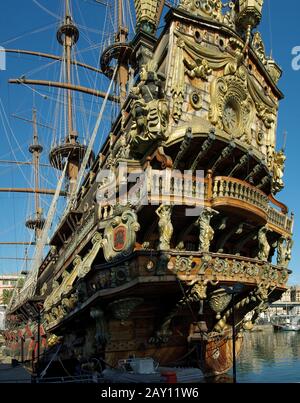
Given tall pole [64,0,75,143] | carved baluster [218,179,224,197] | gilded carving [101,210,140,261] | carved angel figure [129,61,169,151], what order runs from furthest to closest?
1. tall pole [64,0,75,143]
2. carved baluster [218,179,224,197]
3. carved angel figure [129,61,169,151]
4. gilded carving [101,210,140,261]

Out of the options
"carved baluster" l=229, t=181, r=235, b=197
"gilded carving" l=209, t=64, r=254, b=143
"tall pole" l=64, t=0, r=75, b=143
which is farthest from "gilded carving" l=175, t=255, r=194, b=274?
"tall pole" l=64, t=0, r=75, b=143

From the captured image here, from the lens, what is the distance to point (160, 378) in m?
14.3

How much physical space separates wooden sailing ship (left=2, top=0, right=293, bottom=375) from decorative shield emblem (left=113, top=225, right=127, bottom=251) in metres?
0.08

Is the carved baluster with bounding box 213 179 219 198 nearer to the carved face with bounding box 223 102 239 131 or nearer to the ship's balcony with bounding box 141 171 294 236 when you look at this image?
the ship's balcony with bounding box 141 171 294 236

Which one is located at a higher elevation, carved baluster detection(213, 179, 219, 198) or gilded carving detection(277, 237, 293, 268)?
carved baluster detection(213, 179, 219, 198)

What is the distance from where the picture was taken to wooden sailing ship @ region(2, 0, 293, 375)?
16500 millimetres

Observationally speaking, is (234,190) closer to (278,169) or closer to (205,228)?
(205,228)

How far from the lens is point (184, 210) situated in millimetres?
17391

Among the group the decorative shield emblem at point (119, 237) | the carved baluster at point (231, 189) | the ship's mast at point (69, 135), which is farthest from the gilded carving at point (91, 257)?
the ship's mast at point (69, 135)

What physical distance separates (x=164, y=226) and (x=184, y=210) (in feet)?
4.89

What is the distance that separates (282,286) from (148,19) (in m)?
15.4

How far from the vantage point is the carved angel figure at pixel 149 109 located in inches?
689

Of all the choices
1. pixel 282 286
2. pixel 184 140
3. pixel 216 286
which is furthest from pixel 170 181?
pixel 282 286
